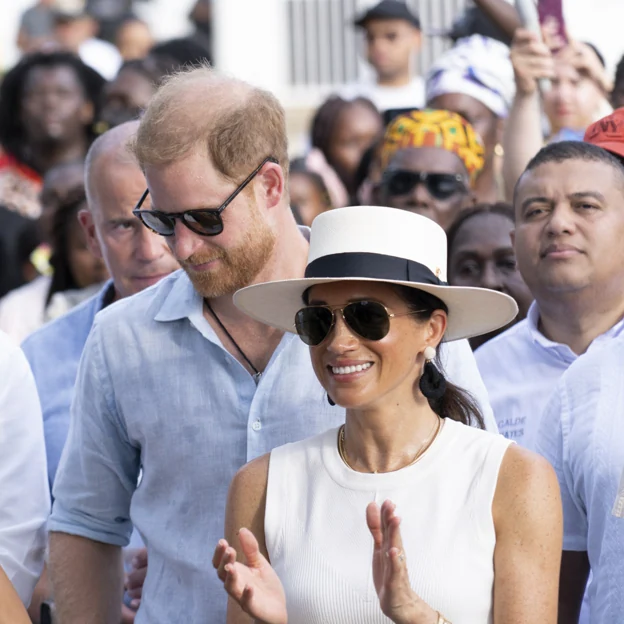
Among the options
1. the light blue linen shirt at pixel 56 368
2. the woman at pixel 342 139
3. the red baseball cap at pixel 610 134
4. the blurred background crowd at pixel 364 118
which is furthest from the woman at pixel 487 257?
the woman at pixel 342 139

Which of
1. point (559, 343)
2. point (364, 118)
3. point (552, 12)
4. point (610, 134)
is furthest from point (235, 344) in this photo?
point (364, 118)

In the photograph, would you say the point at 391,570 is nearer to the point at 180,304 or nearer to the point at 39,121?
the point at 180,304

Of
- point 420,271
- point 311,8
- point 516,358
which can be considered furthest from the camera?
point 311,8

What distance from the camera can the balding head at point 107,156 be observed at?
5.11m

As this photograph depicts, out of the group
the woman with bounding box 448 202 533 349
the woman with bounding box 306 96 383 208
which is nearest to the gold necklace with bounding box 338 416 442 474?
the woman with bounding box 448 202 533 349

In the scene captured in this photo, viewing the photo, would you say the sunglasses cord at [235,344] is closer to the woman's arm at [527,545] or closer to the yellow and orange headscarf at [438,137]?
the woman's arm at [527,545]

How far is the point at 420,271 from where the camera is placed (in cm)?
348

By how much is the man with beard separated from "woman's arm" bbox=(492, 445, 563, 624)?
59cm

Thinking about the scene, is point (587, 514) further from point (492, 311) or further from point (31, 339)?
point (31, 339)

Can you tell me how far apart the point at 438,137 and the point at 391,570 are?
381cm

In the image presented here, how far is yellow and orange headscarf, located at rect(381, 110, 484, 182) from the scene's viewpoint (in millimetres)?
6574

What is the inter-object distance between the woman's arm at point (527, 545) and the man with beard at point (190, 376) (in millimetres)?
594

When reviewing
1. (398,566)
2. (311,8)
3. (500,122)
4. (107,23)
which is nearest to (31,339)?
(398,566)

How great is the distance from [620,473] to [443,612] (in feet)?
2.56
